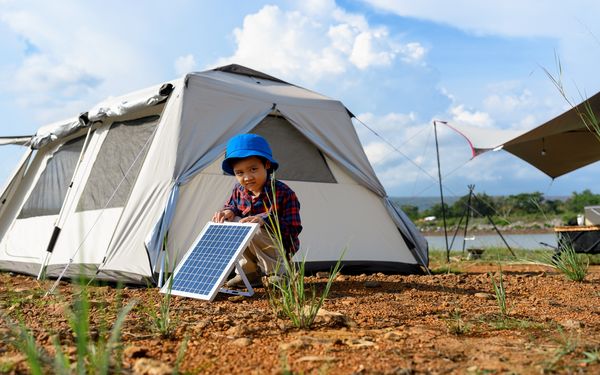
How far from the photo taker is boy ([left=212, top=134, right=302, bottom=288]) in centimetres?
421

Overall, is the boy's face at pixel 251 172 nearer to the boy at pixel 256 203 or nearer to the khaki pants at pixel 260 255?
the boy at pixel 256 203

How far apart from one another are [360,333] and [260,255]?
5.16 feet

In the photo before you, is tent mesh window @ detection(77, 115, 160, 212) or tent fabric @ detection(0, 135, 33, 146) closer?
tent mesh window @ detection(77, 115, 160, 212)

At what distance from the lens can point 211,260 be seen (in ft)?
13.6

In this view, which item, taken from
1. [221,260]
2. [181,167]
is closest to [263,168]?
[221,260]

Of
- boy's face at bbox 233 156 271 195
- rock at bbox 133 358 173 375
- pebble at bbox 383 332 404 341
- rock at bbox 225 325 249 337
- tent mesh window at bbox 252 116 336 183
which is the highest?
tent mesh window at bbox 252 116 336 183

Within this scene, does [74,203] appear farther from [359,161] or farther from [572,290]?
[572,290]

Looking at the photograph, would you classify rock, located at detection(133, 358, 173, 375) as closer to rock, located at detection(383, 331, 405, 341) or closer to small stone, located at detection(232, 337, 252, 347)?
small stone, located at detection(232, 337, 252, 347)

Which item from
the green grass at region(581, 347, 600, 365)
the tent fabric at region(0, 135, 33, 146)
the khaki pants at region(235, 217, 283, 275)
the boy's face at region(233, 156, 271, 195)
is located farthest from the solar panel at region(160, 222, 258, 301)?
the tent fabric at region(0, 135, 33, 146)

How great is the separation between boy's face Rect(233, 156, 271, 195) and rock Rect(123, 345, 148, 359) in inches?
76.0

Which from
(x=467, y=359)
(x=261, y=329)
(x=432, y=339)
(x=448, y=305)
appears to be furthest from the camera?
(x=448, y=305)

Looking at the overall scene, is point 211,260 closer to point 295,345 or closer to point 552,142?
point 295,345

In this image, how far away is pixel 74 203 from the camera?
6148 millimetres

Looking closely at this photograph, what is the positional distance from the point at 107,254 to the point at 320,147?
87.2 inches
